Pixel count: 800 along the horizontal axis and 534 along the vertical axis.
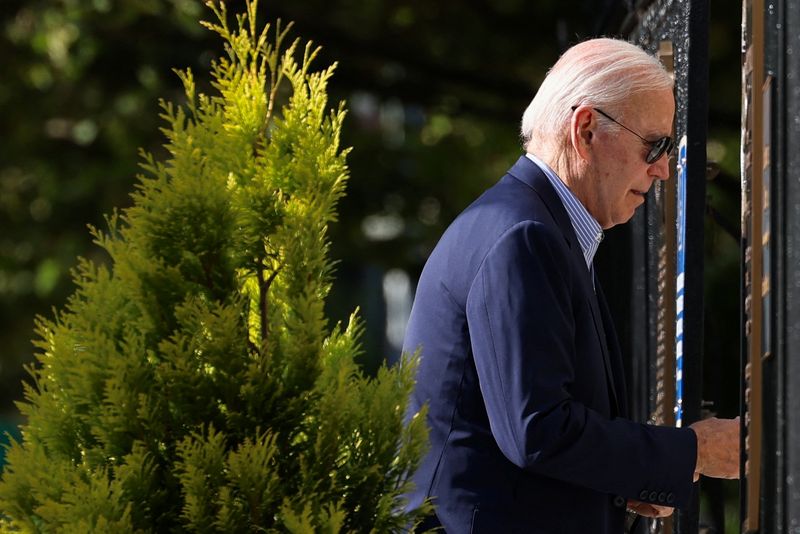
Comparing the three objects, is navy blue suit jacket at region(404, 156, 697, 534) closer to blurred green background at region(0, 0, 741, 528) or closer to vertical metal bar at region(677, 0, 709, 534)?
vertical metal bar at region(677, 0, 709, 534)

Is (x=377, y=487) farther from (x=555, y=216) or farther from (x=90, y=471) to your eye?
(x=555, y=216)

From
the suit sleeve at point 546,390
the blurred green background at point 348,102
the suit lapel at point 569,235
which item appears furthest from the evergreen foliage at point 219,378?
the blurred green background at point 348,102

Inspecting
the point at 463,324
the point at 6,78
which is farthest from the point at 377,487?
the point at 6,78

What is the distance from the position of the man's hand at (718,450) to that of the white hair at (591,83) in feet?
2.08

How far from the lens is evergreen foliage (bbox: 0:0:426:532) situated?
1979 millimetres

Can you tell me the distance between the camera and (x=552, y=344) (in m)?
2.26

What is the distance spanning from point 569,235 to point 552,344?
0.32m

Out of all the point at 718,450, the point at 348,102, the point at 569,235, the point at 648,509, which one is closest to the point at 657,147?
the point at 569,235

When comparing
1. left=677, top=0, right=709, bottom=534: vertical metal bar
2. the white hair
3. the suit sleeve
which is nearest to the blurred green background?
left=677, top=0, right=709, bottom=534: vertical metal bar

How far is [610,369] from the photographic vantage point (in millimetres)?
2531

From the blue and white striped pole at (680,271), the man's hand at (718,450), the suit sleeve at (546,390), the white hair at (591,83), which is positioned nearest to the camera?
the suit sleeve at (546,390)

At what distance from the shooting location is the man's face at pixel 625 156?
254cm

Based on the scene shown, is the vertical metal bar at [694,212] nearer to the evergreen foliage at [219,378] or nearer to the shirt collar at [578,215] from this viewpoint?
the shirt collar at [578,215]

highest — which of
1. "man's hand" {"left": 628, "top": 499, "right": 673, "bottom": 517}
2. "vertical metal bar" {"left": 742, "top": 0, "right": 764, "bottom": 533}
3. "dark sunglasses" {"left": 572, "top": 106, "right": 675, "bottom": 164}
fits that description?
"dark sunglasses" {"left": 572, "top": 106, "right": 675, "bottom": 164}
